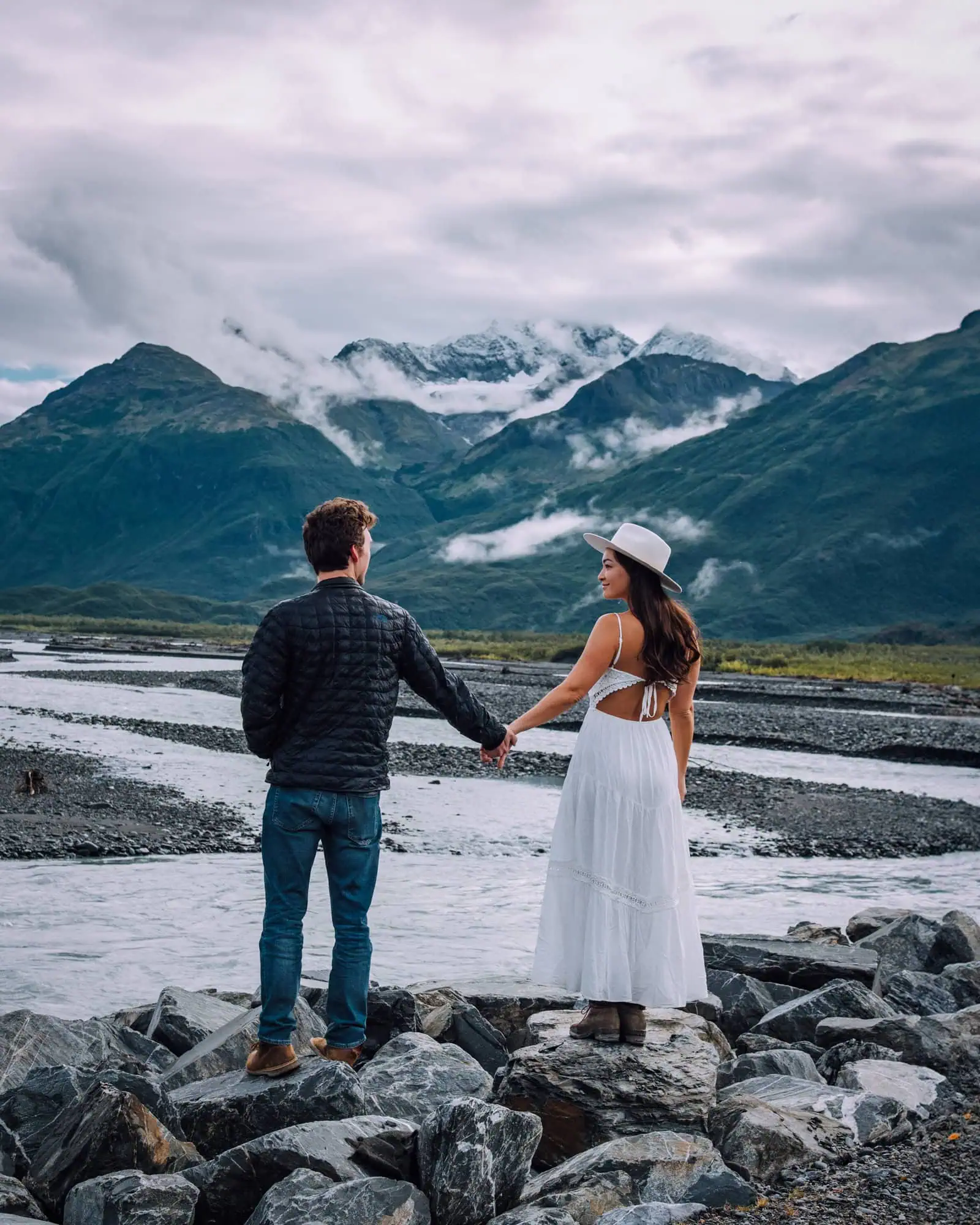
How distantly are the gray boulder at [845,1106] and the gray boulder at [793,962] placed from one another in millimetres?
4455

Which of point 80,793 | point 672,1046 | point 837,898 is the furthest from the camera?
point 80,793

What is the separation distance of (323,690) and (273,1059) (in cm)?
217

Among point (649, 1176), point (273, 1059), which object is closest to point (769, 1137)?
point (649, 1176)

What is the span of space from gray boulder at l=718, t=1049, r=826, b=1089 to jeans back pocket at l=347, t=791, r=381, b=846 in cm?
346

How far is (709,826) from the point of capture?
28000 mm

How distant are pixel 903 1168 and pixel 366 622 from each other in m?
4.13

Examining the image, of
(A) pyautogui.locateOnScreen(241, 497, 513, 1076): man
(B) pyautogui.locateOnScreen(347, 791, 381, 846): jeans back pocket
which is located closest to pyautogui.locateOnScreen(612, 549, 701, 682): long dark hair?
(A) pyautogui.locateOnScreen(241, 497, 513, 1076): man

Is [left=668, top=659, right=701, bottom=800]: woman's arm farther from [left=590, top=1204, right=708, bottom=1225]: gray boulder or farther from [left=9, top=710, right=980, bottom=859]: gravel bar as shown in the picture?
[left=9, top=710, right=980, bottom=859]: gravel bar

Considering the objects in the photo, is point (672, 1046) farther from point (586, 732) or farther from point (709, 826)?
point (709, 826)

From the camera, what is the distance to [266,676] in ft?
24.2

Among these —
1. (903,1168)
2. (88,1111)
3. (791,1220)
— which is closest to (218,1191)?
(88,1111)

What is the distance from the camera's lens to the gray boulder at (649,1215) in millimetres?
6152

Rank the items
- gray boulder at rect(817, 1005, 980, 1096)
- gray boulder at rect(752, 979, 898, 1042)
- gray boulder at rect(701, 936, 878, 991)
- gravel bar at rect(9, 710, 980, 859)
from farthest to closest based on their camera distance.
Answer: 1. gravel bar at rect(9, 710, 980, 859)
2. gray boulder at rect(701, 936, 878, 991)
3. gray boulder at rect(752, 979, 898, 1042)
4. gray boulder at rect(817, 1005, 980, 1096)

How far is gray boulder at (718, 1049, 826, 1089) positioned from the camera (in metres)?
9.17
